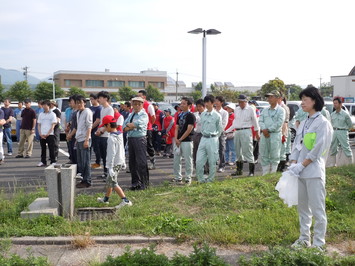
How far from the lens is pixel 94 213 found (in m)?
6.41

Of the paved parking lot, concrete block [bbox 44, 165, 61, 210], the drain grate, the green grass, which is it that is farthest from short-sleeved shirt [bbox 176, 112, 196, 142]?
concrete block [bbox 44, 165, 61, 210]

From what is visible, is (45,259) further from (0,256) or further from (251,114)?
(251,114)

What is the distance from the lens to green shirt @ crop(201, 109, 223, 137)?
27.7 feet

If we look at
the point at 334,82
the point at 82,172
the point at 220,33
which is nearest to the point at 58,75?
the point at 334,82

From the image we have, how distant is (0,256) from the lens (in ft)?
14.1

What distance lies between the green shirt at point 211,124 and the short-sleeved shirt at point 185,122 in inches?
9.4

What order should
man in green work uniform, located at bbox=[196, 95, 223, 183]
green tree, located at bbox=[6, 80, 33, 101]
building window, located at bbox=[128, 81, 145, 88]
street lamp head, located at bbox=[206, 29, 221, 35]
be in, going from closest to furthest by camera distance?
man in green work uniform, located at bbox=[196, 95, 223, 183] < street lamp head, located at bbox=[206, 29, 221, 35] < green tree, located at bbox=[6, 80, 33, 101] < building window, located at bbox=[128, 81, 145, 88]

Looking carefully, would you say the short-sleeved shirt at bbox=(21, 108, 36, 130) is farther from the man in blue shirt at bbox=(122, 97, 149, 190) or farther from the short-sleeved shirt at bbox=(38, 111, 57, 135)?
the man in blue shirt at bbox=(122, 97, 149, 190)

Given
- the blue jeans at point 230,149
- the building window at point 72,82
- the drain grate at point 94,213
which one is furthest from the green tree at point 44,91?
the drain grate at point 94,213

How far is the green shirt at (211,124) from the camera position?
8.44 meters

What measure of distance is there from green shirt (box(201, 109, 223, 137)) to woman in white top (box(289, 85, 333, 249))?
3669mm

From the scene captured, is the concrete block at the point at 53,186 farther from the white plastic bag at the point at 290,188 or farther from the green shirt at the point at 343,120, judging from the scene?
the green shirt at the point at 343,120

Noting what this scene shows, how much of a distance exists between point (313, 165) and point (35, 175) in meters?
7.67

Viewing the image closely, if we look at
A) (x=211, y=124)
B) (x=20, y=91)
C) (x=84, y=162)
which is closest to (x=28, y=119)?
(x=84, y=162)
